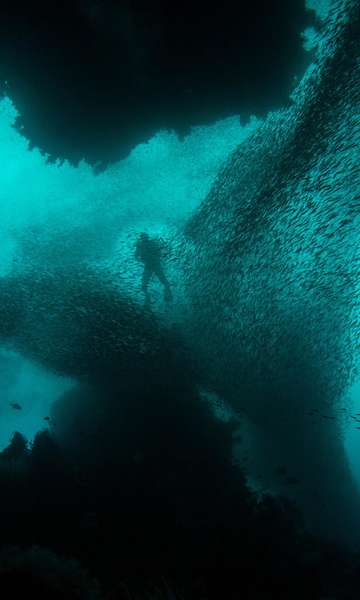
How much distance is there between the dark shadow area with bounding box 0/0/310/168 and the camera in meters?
5.90

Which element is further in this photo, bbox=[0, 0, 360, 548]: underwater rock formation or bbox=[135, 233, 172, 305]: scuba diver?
bbox=[135, 233, 172, 305]: scuba diver

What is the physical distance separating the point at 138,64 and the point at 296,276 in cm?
869

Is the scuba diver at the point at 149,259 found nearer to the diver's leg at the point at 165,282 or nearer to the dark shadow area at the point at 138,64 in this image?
the diver's leg at the point at 165,282

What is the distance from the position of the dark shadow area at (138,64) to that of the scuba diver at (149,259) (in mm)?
3533

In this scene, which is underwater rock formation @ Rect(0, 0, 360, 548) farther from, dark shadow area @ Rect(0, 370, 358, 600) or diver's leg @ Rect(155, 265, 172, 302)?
dark shadow area @ Rect(0, 370, 358, 600)

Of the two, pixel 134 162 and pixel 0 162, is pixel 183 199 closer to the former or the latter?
pixel 134 162

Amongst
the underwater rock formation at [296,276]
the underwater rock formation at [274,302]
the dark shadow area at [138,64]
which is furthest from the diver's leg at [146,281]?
the dark shadow area at [138,64]

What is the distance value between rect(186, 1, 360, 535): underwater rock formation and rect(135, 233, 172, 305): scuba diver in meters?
1.08

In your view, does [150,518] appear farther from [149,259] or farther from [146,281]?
[149,259]

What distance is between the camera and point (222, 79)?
23.0 feet

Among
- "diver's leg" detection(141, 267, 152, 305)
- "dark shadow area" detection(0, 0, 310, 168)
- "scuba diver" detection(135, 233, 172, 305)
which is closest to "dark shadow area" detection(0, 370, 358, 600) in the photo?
"diver's leg" detection(141, 267, 152, 305)

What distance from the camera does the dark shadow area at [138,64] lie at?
19.4 feet

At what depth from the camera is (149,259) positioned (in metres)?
11.5

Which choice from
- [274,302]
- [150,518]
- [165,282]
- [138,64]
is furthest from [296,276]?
[150,518]
